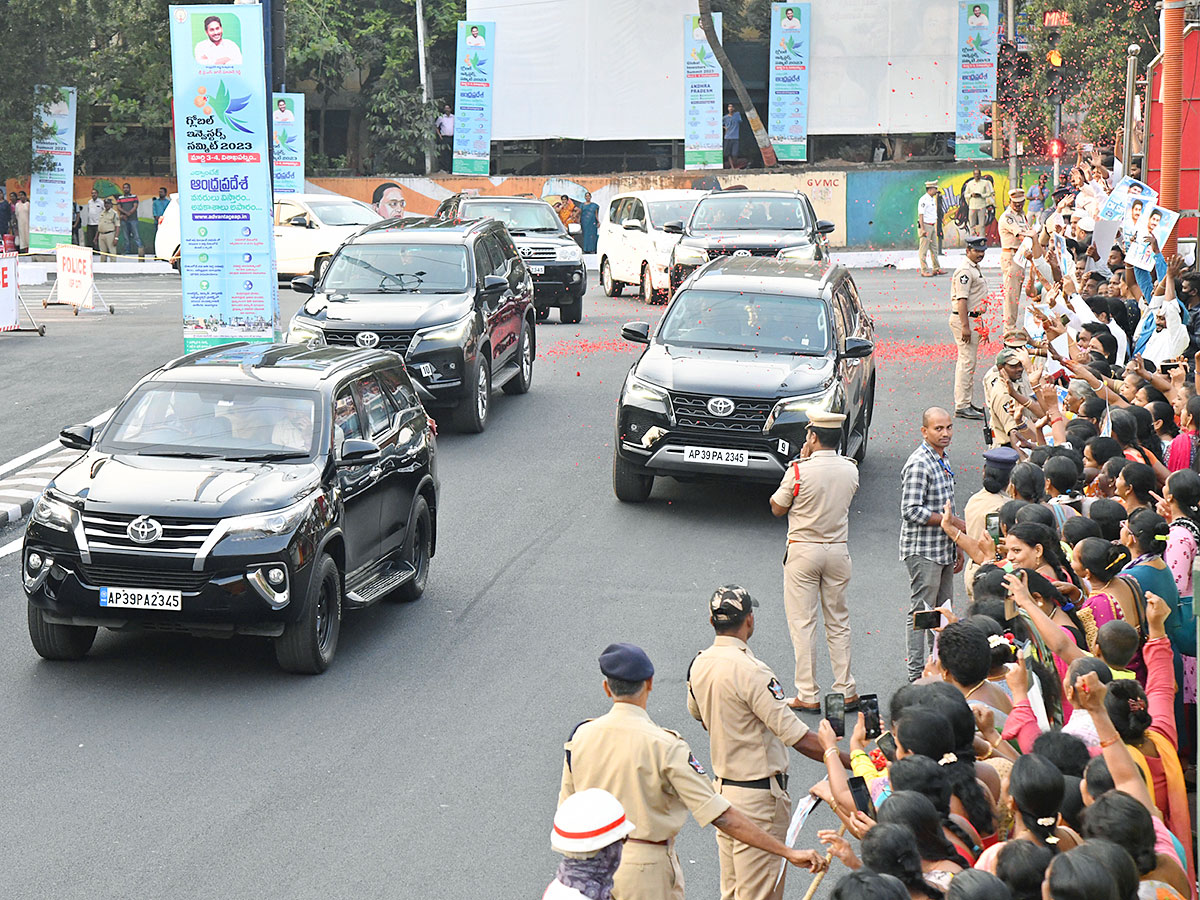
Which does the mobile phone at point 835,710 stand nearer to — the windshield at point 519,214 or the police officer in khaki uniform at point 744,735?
the police officer in khaki uniform at point 744,735

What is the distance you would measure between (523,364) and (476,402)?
8.49ft

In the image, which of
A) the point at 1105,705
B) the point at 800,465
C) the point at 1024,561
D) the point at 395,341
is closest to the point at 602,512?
the point at 395,341

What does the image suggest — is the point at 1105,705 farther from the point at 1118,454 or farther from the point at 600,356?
the point at 600,356

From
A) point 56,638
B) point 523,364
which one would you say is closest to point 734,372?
point 523,364

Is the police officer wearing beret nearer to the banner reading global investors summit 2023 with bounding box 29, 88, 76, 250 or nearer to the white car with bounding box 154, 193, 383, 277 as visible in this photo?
the white car with bounding box 154, 193, 383, 277

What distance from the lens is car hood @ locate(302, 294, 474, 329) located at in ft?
53.3

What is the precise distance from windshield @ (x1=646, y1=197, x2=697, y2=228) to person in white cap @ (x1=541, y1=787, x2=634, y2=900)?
922 inches

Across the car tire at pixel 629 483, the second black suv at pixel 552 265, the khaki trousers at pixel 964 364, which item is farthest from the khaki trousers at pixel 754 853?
the second black suv at pixel 552 265

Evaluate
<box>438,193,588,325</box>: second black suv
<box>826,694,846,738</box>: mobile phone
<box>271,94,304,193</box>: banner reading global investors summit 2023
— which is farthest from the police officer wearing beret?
<box>271,94,304,193</box>: banner reading global investors summit 2023

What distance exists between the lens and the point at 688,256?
23.6 metres

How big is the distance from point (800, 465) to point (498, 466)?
6.80 metres

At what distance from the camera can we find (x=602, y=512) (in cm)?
1361

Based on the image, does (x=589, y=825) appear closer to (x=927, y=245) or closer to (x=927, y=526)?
(x=927, y=526)

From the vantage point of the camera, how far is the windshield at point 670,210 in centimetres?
2745
